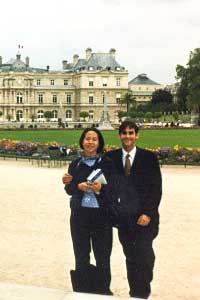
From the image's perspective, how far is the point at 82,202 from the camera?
4.65 meters

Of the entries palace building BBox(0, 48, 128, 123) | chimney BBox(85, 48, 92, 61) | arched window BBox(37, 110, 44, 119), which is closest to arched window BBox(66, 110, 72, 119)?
palace building BBox(0, 48, 128, 123)

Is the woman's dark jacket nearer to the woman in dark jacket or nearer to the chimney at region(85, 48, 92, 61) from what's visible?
the woman in dark jacket

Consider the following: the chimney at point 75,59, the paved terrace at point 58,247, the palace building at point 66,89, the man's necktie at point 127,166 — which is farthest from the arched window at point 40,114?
the man's necktie at point 127,166

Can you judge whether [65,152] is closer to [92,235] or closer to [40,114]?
[92,235]

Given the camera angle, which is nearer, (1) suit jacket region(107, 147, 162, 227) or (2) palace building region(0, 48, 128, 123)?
(1) suit jacket region(107, 147, 162, 227)

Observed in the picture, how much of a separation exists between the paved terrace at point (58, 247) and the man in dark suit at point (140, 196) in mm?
700

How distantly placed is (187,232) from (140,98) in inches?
3776

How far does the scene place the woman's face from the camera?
4734 mm

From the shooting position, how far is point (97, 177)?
15.1ft

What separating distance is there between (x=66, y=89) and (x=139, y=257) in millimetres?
75955

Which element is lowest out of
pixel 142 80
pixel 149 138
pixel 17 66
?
pixel 149 138

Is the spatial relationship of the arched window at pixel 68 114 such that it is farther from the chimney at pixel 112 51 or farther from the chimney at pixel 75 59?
the chimney at pixel 112 51

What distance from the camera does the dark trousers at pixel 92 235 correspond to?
4.62 m

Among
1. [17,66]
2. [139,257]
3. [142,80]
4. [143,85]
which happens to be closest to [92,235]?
[139,257]
